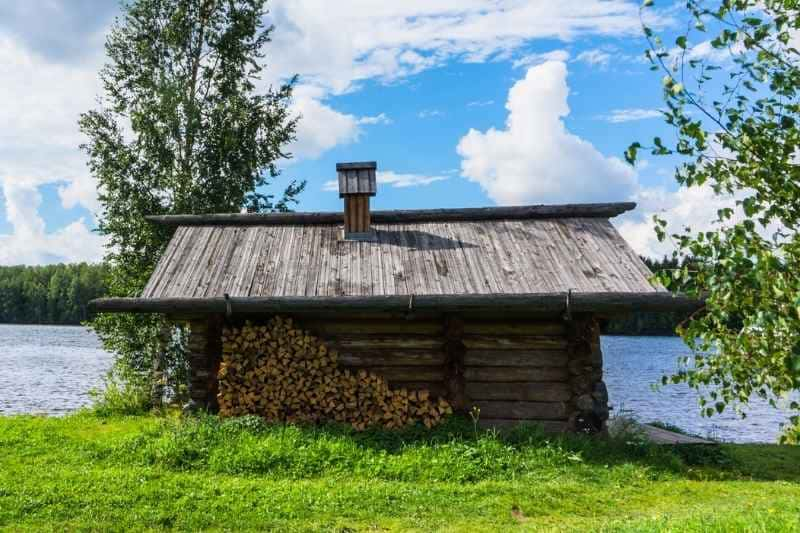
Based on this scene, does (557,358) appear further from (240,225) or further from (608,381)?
(608,381)

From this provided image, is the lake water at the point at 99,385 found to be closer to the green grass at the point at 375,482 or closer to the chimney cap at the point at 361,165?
the green grass at the point at 375,482

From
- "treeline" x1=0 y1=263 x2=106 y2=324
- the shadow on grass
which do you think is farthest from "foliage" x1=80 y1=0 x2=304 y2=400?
"treeline" x1=0 y1=263 x2=106 y2=324

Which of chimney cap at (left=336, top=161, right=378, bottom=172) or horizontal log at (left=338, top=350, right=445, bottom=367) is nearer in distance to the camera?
horizontal log at (left=338, top=350, right=445, bottom=367)

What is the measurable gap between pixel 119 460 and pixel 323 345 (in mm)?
3307

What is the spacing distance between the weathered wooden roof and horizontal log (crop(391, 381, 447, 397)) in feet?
4.76

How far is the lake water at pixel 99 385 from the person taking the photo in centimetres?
1728

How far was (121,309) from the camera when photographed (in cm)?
1021

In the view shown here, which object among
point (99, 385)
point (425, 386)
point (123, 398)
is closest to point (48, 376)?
point (99, 385)

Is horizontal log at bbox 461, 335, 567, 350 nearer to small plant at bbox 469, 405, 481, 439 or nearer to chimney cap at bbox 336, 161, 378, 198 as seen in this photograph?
small plant at bbox 469, 405, 481, 439

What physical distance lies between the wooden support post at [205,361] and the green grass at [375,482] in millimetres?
576

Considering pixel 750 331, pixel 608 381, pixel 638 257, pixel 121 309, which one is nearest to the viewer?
pixel 750 331

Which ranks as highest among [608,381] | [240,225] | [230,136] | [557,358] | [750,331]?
[230,136]

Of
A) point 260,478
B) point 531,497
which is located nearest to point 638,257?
point 531,497

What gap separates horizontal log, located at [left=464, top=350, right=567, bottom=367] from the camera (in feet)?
34.0
